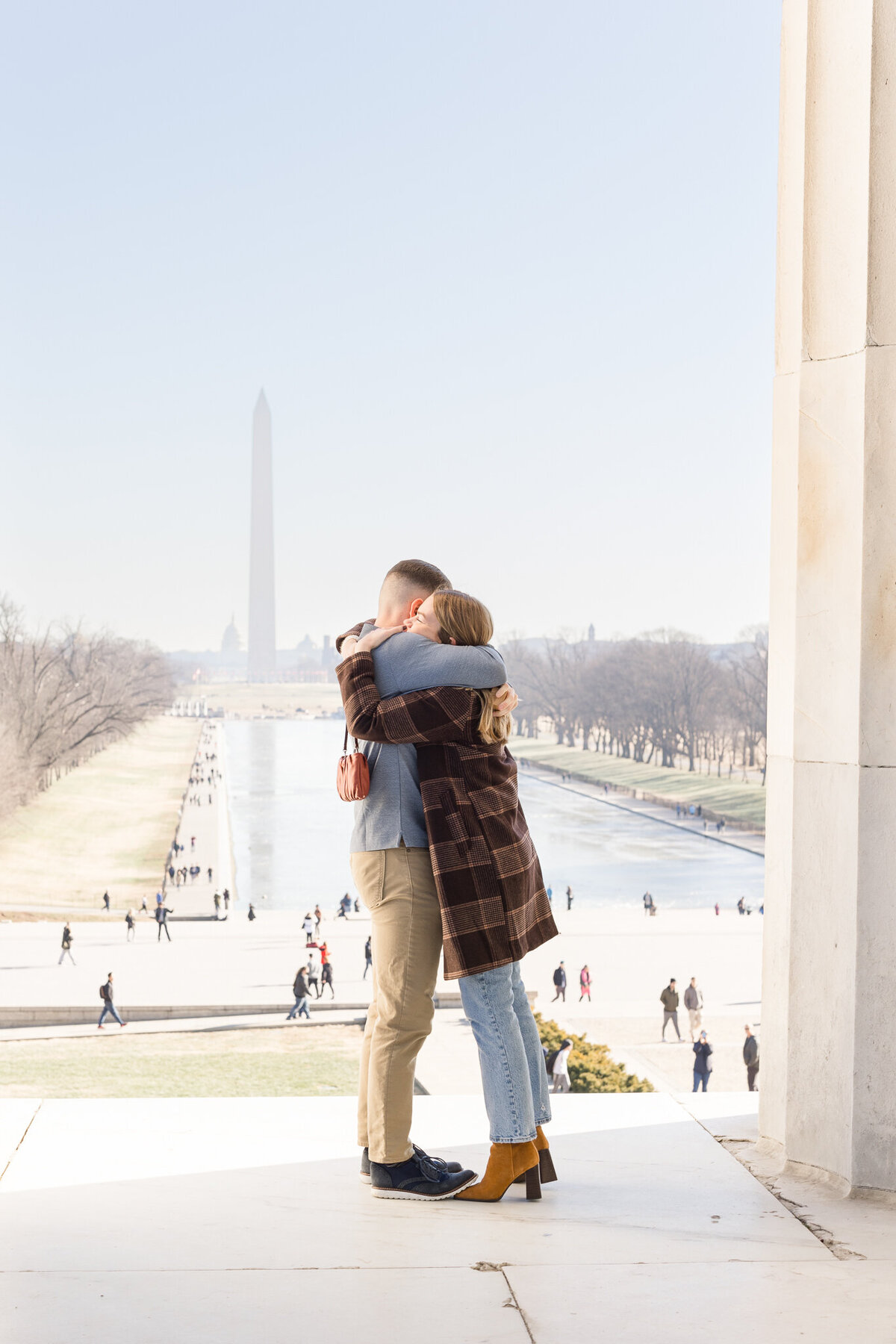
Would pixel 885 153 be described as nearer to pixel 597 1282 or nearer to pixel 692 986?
pixel 597 1282

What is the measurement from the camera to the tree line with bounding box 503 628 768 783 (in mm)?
82000

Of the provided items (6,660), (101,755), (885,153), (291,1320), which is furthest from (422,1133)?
(101,755)

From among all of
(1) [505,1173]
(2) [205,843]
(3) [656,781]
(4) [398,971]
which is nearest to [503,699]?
(4) [398,971]

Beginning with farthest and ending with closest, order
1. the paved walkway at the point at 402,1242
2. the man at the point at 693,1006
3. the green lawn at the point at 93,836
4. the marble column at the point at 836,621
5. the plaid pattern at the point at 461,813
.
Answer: the green lawn at the point at 93,836, the man at the point at 693,1006, the marble column at the point at 836,621, the plaid pattern at the point at 461,813, the paved walkway at the point at 402,1242

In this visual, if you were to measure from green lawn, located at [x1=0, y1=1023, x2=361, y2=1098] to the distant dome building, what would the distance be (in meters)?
164

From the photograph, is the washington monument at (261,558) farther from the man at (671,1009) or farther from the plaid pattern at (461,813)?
the plaid pattern at (461,813)

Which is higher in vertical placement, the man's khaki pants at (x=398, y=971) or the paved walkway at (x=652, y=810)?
the man's khaki pants at (x=398, y=971)

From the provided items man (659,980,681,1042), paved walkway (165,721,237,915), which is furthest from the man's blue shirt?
paved walkway (165,721,237,915)

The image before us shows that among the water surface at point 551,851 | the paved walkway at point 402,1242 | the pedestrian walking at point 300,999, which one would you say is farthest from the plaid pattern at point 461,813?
the water surface at point 551,851

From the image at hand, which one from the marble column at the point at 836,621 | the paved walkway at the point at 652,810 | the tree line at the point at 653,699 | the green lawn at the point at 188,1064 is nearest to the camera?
the marble column at the point at 836,621

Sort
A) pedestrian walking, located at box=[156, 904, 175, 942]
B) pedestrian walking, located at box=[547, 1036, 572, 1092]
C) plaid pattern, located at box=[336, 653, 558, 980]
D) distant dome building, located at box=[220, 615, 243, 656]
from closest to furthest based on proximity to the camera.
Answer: plaid pattern, located at box=[336, 653, 558, 980] → pedestrian walking, located at box=[547, 1036, 572, 1092] → pedestrian walking, located at box=[156, 904, 175, 942] → distant dome building, located at box=[220, 615, 243, 656]

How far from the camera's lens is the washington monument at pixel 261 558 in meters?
126

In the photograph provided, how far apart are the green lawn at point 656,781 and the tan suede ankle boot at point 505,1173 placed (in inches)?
2438

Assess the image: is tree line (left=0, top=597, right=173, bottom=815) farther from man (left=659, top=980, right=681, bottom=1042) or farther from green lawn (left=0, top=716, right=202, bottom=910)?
man (left=659, top=980, right=681, bottom=1042)
